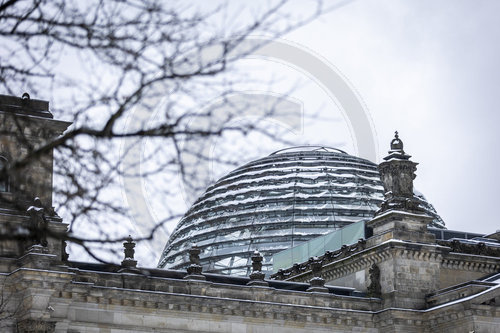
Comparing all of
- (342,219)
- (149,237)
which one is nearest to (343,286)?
(342,219)

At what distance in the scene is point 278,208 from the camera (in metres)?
73.7

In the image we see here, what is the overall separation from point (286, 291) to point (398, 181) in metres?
7.24

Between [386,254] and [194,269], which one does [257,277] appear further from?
[386,254]

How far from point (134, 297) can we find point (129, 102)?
88.2 feet

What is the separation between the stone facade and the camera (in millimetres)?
39812

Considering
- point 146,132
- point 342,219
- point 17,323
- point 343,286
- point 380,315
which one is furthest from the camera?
point 342,219

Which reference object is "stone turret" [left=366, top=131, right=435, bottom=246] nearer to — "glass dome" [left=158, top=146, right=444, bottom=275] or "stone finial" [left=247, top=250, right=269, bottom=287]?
"stone finial" [left=247, top=250, right=269, bottom=287]

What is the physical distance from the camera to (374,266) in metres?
48.0

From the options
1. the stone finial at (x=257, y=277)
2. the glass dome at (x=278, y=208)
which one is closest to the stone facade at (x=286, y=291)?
the stone finial at (x=257, y=277)

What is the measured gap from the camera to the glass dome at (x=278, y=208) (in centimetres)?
7181

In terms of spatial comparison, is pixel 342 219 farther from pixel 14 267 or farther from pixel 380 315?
pixel 14 267

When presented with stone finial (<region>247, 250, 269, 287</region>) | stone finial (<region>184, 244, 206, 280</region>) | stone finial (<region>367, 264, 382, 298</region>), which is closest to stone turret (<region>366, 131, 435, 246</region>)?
stone finial (<region>367, 264, 382, 298</region>)

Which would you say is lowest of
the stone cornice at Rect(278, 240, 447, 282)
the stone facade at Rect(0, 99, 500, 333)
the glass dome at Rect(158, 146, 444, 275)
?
the stone facade at Rect(0, 99, 500, 333)

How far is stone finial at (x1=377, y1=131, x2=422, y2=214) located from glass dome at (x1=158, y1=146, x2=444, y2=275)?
21393 millimetres
